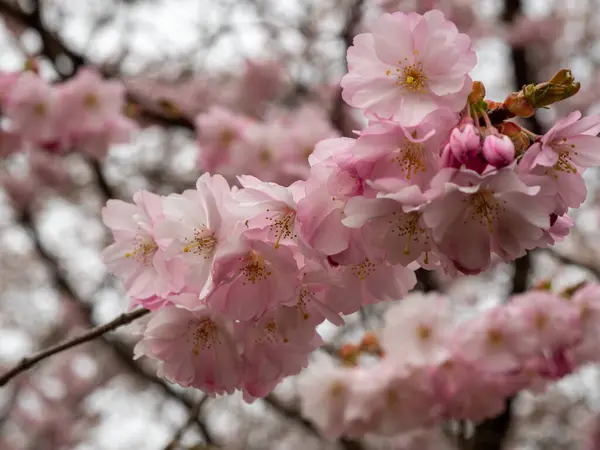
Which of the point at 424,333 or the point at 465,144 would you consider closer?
the point at 465,144

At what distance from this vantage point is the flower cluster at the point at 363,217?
77cm

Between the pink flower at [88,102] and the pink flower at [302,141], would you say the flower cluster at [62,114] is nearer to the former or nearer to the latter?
the pink flower at [88,102]

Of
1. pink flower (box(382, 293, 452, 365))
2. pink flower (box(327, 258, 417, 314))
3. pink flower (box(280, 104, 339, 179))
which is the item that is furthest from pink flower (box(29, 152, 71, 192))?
pink flower (box(327, 258, 417, 314))

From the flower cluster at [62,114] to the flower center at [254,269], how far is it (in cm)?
232

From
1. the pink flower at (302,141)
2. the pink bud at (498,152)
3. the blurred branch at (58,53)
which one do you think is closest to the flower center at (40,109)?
the blurred branch at (58,53)

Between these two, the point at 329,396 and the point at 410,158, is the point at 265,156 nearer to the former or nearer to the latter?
the point at 329,396

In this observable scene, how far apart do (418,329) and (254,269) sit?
4.29 feet

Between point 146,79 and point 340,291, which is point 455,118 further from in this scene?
point 146,79

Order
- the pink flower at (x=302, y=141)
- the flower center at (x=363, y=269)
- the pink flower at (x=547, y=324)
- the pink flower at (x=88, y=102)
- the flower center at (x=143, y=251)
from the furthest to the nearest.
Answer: the pink flower at (x=302, y=141)
the pink flower at (x=88, y=102)
the pink flower at (x=547, y=324)
the flower center at (x=143, y=251)
the flower center at (x=363, y=269)

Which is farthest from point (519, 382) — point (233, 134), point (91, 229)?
point (91, 229)

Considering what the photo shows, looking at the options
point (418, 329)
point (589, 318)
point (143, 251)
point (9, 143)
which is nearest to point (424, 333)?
point (418, 329)

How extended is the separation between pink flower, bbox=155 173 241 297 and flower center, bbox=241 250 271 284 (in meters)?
0.05

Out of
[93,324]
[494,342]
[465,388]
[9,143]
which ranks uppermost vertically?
[494,342]

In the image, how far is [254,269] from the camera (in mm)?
888
